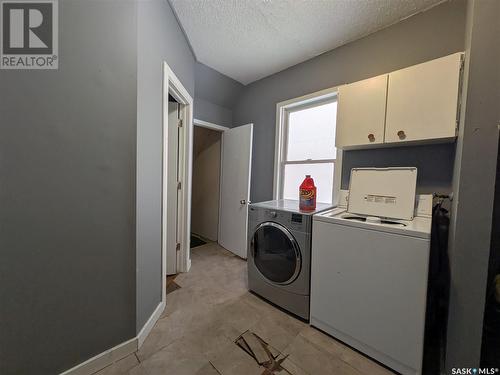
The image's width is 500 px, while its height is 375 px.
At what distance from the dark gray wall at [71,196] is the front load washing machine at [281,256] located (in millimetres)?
1037

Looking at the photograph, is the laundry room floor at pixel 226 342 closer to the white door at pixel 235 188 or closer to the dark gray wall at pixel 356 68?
the white door at pixel 235 188

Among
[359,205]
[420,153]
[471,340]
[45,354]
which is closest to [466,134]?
[420,153]

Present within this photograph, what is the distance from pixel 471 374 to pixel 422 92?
164cm

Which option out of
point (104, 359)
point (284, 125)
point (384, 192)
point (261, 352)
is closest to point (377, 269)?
point (384, 192)

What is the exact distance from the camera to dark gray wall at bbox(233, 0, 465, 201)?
58.0 inches

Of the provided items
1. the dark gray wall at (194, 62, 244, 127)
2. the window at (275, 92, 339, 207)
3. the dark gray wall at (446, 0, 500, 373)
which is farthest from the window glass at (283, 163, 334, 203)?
the dark gray wall at (194, 62, 244, 127)

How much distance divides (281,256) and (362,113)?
53.9 inches

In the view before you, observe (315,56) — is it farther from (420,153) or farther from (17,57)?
(17,57)

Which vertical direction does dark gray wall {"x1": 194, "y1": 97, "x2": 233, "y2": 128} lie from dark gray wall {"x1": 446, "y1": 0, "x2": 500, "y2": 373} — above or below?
above

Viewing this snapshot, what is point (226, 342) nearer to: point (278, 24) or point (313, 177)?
point (313, 177)

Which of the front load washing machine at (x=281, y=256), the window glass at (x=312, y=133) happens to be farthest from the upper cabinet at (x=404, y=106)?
the front load washing machine at (x=281, y=256)

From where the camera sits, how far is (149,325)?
4.61ft

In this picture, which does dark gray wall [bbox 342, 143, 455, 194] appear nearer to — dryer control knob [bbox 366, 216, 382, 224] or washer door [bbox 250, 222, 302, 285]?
dryer control knob [bbox 366, 216, 382, 224]

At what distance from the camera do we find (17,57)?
0.89m
